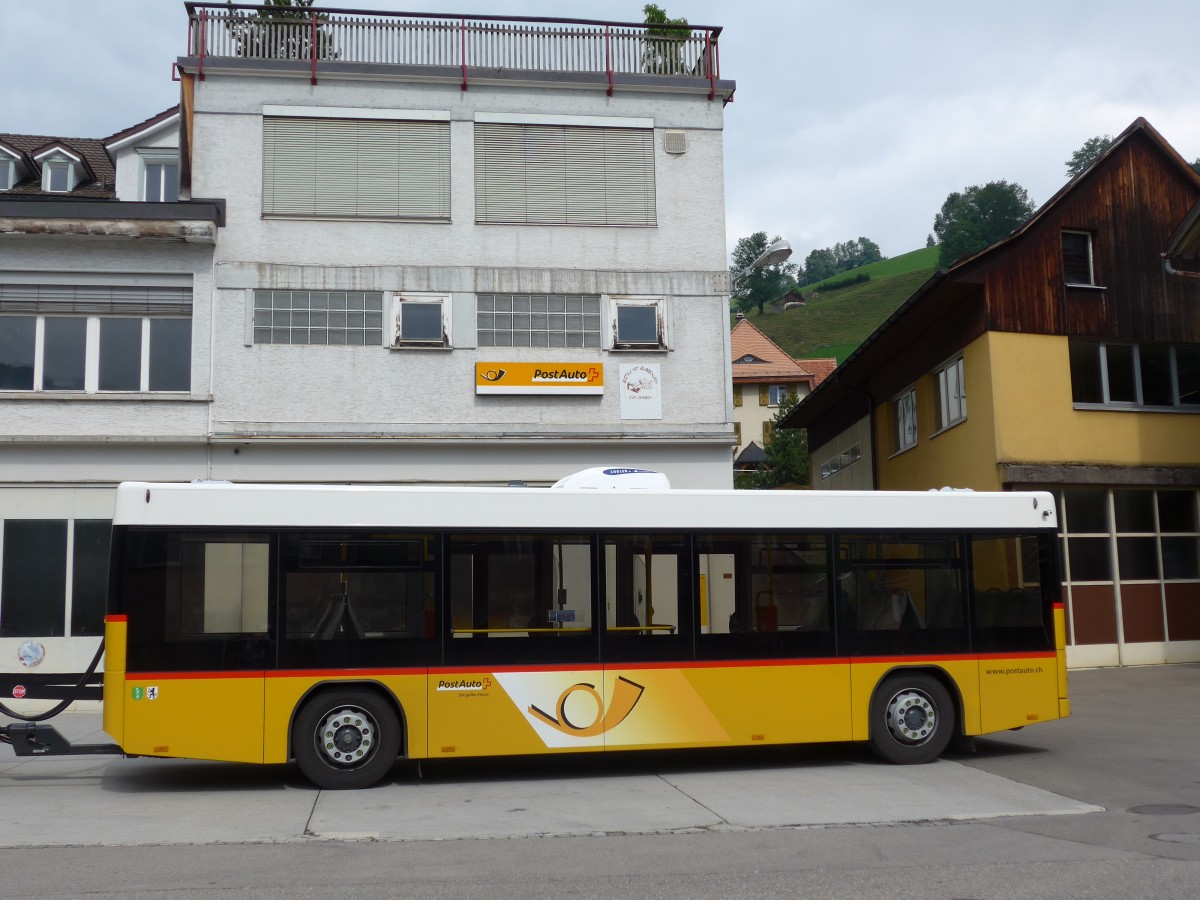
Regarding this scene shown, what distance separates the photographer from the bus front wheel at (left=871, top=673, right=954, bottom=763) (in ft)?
37.6

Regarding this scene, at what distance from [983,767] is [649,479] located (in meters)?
4.18

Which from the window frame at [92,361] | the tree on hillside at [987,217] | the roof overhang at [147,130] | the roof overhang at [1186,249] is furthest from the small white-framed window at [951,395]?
the tree on hillside at [987,217]

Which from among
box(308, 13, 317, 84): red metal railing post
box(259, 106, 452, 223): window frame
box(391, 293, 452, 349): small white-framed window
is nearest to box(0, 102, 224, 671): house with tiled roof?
box(259, 106, 452, 223): window frame

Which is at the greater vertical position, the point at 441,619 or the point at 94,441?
the point at 94,441

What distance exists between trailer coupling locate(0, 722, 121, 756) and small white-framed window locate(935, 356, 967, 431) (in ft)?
58.1

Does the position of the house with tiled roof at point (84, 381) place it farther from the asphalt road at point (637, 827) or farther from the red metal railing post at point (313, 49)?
the asphalt road at point (637, 827)

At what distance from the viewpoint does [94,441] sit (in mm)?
18766

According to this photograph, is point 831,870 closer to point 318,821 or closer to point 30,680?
point 318,821

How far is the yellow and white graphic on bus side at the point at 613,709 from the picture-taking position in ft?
34.8

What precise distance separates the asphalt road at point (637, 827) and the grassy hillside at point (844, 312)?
110367 mm

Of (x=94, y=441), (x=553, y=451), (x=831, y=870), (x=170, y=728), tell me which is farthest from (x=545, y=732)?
(x=94, y=441)

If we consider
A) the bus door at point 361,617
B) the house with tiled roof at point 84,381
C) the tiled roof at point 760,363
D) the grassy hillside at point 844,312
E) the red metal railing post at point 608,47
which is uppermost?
the grassy hillside at point 844,312

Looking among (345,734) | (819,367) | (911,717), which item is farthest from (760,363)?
(345,734)

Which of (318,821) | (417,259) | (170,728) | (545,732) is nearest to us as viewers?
(318,821)
